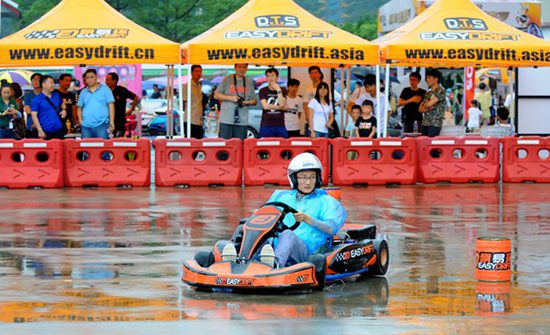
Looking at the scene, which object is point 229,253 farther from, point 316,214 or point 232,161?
point 232,161

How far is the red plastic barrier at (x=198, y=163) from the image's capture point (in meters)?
21.2

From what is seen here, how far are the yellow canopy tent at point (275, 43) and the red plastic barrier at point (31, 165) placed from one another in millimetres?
3145

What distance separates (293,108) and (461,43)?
138 inches

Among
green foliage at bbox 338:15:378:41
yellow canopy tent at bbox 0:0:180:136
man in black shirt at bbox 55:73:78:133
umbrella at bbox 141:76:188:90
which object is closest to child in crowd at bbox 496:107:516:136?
yellow canopy tent at bbox 0:0:180:136

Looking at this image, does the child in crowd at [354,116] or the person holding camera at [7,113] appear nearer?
the person holding camera at [7,113]

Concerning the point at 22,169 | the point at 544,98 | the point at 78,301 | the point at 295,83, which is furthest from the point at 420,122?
the point at 78,301

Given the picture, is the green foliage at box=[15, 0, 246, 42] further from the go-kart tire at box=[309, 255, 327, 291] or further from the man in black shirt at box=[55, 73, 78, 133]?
the go-kart tire at box=[309, 255, 327, 291]

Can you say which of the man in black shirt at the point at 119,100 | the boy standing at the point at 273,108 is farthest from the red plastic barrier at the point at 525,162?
the man in black shirt at the point at 119,100

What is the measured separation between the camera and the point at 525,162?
22.3 metres

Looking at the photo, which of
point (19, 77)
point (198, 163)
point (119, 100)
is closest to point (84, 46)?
point (119, 100)

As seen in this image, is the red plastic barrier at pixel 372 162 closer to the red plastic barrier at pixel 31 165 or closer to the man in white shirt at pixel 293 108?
the man in white shirt at pixel 293 108

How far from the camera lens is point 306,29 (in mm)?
22844

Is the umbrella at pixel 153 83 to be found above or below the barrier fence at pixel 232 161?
above

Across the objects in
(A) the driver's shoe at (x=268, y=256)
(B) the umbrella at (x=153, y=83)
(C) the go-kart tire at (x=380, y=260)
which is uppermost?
(B) the umbrella at (x=153, y=83)
